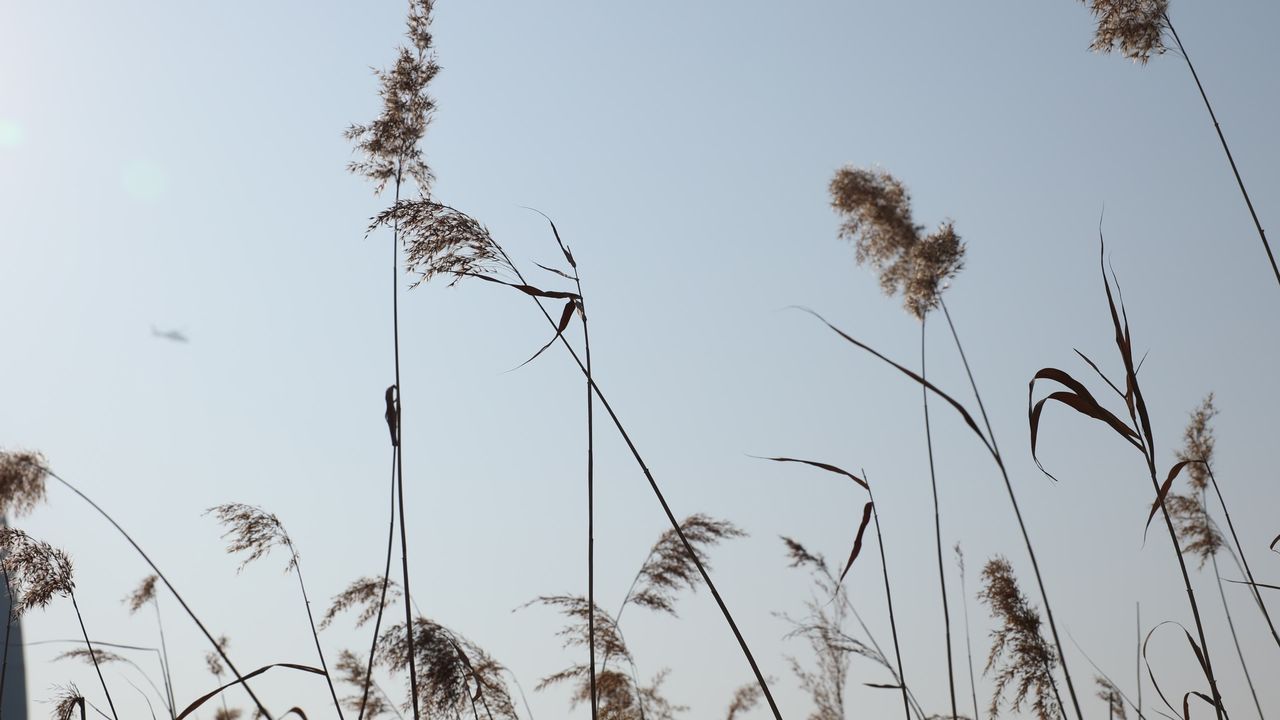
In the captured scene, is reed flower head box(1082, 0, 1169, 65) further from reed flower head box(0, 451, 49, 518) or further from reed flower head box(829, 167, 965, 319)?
reed flower head box(0, 451, 49, 518)

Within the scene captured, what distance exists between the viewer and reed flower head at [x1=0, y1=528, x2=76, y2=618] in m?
3.00

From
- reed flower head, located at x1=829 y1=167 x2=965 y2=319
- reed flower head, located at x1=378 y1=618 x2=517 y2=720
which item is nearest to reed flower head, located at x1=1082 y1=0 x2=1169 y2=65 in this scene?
reed flower head, located at x1=829 y1=167 x2=965 y2=319

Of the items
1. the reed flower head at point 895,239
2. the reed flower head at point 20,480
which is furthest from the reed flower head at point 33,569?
the reed flower head at point 895,239

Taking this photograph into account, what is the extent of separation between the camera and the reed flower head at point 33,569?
3004 millimetres

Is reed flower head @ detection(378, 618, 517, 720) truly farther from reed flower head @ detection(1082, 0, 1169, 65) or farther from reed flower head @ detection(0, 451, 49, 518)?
reed flower head @ detection(1082, 0, 1169, 65)

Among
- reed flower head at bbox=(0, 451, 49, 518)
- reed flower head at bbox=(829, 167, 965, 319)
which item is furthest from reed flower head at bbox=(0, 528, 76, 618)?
reed flower head at bbox=(829, 167, 965, 319)

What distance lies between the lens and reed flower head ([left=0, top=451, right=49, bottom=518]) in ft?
10.1

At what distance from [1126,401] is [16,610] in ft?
10.5

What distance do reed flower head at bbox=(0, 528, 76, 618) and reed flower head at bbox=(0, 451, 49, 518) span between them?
11cm

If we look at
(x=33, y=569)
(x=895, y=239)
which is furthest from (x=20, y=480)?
(x=895, y=239)

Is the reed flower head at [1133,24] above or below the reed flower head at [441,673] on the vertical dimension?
above

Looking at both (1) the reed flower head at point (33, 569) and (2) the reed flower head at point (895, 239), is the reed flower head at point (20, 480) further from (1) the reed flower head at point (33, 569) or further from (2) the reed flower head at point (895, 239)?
(2) the reed flower head at point (895, 239)

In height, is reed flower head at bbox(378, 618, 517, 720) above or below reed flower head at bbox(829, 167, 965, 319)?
below

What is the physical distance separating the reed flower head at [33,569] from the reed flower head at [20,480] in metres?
0.11
